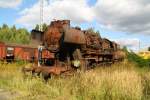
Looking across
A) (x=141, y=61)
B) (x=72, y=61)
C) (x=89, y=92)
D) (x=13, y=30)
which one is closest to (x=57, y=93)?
(x=89, y=92)

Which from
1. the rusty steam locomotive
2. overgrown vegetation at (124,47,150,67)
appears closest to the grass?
the rusty steam locomotive

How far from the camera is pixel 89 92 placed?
10.8 m

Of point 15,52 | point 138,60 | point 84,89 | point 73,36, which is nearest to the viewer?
point 84,89

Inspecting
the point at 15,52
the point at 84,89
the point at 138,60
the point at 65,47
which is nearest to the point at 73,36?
the point at 65,47

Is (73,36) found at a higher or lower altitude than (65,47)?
higher

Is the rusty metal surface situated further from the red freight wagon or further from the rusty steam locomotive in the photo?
the red freight wagon

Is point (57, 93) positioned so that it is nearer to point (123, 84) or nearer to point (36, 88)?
point (36, 88)

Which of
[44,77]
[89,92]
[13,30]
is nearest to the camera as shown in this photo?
[89,92]

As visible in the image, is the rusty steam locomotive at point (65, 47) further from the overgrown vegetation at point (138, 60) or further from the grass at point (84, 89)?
the overgrown vegetation at point (138, 60)

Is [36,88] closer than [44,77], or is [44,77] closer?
[36,88]

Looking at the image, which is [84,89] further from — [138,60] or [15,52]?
[15,52]

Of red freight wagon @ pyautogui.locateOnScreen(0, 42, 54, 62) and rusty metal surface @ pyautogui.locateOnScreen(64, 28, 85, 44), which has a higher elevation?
rusty metal surface @ pyautogui.locateOnScreen(64, 28, 85, 44)

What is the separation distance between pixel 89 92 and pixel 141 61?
18.7 meters

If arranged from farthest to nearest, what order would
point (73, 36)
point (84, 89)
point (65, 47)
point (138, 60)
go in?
point (138, 60) → point (65, 47) → point (73, 36) → point (84, 89)
